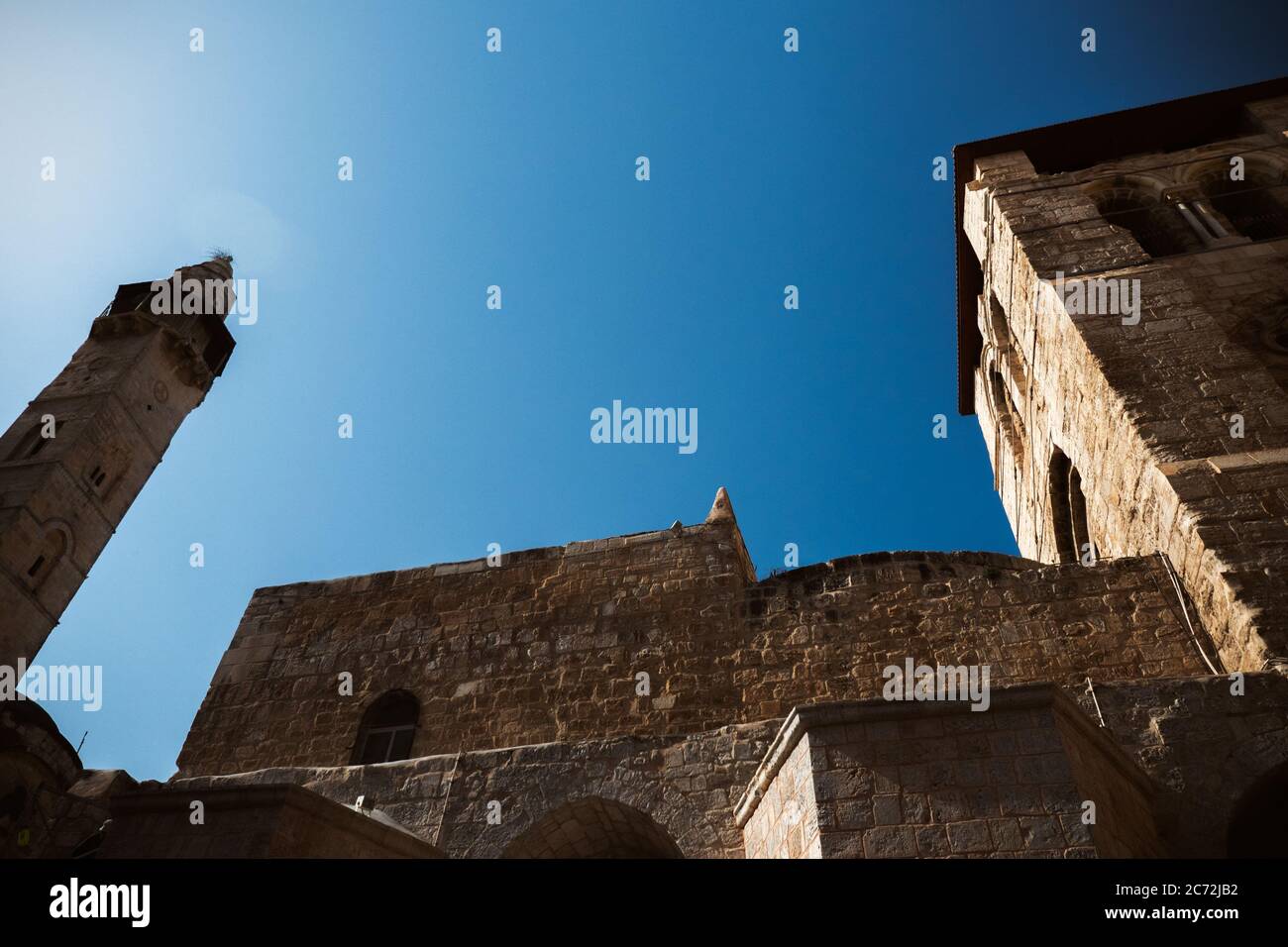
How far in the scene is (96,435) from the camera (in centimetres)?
1808

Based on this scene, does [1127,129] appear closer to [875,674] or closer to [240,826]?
[875,674]

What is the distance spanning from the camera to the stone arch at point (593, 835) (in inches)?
239

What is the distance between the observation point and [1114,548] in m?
8.37

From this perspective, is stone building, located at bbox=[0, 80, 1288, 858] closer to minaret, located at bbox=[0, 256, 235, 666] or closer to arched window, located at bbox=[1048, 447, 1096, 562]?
arched window, located at bbox=[1048, 447, 1096, 562]

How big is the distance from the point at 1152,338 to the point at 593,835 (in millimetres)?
6781

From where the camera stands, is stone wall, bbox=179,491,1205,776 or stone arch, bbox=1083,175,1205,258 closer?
stone wall, bbox=179,491,1205,776

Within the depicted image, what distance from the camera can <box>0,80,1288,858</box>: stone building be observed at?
4.44 metres

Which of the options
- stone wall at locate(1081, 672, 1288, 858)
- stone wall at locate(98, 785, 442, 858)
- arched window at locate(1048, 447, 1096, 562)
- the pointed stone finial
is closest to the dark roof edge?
arched window at locate(1048, 447, 1096, 562)

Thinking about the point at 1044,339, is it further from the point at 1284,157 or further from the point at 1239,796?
the point at 1239,796

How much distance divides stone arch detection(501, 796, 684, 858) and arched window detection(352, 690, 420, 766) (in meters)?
1.72

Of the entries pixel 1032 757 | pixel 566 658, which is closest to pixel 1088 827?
pixel 1032 757

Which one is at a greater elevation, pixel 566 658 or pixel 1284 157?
pixel 1284 157
